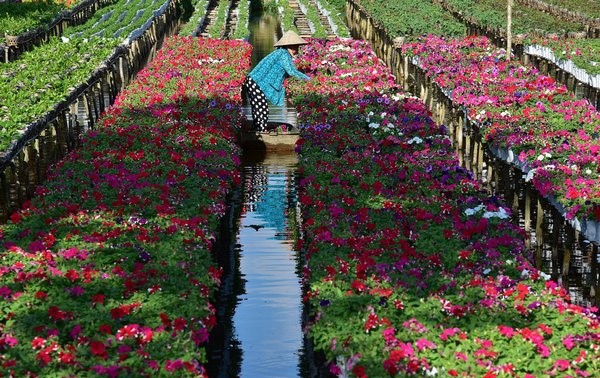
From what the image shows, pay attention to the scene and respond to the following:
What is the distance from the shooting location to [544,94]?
22219mm

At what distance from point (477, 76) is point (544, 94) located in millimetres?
3479

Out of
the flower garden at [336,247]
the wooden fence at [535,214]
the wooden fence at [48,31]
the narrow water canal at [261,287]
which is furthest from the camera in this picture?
the wooden fence at [48,31]

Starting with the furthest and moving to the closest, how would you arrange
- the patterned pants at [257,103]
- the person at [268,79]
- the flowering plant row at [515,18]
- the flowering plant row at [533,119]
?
the flowering plant row at [515,18], the patterned pants at [257,103], the person at [268,79], the flowering plant row at [533,119]

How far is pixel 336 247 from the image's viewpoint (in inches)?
495

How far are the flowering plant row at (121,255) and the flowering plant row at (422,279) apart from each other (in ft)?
3.89

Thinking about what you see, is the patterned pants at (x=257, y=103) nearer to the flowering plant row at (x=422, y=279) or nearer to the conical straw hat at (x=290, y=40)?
the conical straw hat at (x=290, y=40)

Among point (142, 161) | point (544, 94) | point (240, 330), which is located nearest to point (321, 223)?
point (240, 330)

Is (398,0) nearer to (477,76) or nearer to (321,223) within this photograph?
(477,76)

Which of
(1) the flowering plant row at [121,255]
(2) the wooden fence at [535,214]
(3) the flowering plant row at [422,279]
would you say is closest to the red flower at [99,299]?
(1) the flowering plant row at [121,255]

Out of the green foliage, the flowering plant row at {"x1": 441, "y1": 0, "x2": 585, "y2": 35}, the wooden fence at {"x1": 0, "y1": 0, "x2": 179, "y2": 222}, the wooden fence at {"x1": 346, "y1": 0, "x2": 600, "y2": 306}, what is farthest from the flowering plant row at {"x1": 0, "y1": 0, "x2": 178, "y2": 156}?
the flowering plant row at {"x1": 441, "y1": 0, "x2": 585, "y2": 35}

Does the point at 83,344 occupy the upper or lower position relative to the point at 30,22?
upper

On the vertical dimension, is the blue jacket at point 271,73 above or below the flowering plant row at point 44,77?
above

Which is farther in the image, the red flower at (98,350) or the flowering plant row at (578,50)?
the flowering plant row at (578,50)

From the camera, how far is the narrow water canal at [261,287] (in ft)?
41.2
